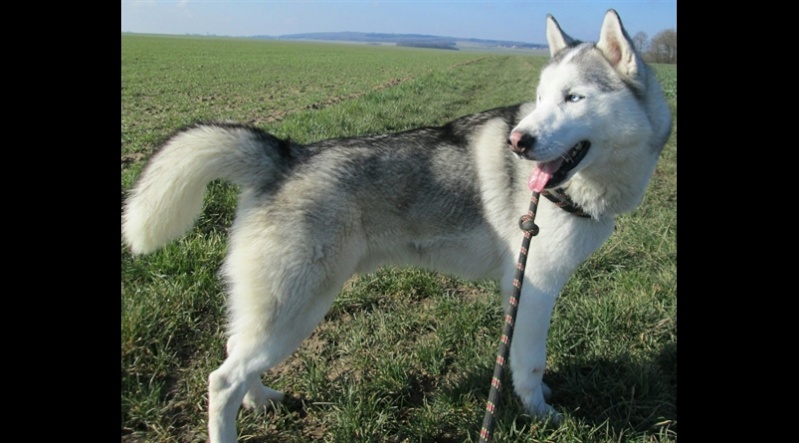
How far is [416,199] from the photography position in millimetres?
2619

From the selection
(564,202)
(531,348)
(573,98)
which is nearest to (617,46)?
(573,98)

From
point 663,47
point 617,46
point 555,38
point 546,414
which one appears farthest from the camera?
point 663,47

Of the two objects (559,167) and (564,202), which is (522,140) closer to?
(559,167)

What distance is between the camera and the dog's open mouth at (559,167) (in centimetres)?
243

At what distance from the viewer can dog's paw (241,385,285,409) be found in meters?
2.75

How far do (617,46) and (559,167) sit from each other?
2.42 feet

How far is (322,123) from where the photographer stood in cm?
875

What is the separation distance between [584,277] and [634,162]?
1916 mm

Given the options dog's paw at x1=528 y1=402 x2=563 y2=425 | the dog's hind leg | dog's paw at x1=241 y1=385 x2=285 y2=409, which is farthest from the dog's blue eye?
dog's paw at x1=241 y1=385 x2=285 y2=409

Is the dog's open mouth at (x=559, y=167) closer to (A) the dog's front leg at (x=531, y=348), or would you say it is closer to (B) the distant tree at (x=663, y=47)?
(A) the dog's front leg at (x=531, y=348)

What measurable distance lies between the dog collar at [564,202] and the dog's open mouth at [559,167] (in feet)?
0.59

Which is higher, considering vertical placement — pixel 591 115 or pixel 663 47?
pixel 663 47

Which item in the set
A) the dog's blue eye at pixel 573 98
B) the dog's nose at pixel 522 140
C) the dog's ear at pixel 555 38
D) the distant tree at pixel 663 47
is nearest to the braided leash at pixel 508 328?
the dog's nose at pixel 522 140
